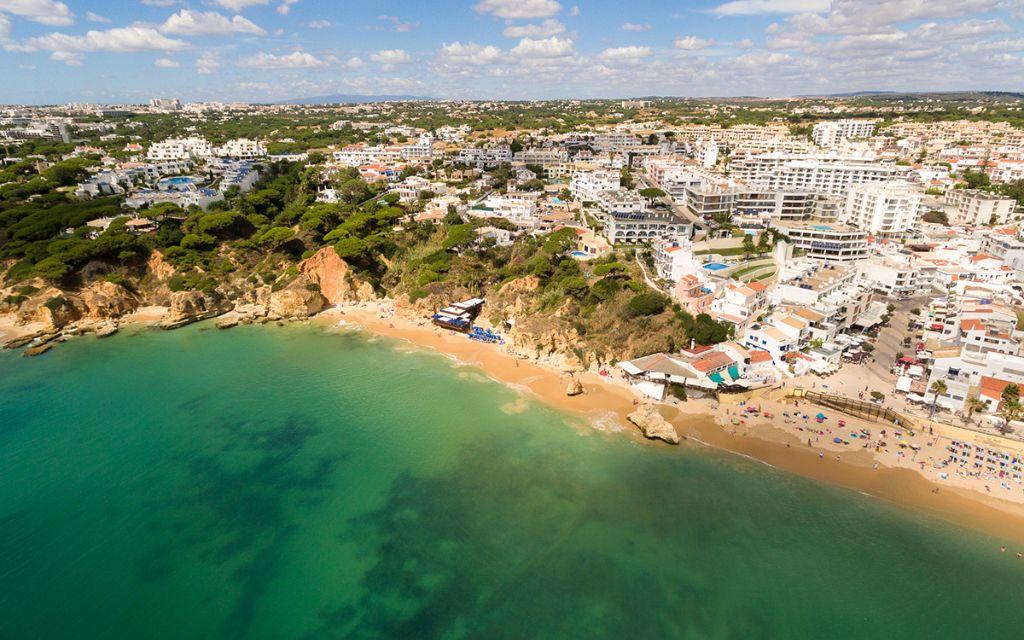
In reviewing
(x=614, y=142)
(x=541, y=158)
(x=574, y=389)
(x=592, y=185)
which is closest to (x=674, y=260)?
(x=574, y=389)

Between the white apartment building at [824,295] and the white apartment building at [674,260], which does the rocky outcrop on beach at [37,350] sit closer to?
the white apartment building at [674,260]

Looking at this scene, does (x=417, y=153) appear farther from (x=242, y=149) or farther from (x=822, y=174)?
(x=822, y=174)

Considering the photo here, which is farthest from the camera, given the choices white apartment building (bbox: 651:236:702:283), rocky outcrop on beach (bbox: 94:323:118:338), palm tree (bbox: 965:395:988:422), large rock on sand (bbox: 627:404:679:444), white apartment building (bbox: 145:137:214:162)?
white apartment building (bbox: 145:137:214:162)

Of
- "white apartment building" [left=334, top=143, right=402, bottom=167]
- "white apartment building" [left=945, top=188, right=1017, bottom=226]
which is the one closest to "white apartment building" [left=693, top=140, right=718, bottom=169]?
"white apartment building" [left=945, top=188, right=1017, bottom=226]

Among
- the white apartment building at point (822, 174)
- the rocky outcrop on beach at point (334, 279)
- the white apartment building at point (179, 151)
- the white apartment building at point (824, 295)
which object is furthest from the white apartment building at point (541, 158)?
the white apartment building at point (179, 151)

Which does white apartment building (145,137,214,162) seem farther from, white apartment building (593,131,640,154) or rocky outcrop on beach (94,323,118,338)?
white apartment building (593,131,640,154)

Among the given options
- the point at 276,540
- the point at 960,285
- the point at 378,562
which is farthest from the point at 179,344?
the point at 960,285

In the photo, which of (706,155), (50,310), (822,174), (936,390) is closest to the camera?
(936,390)
